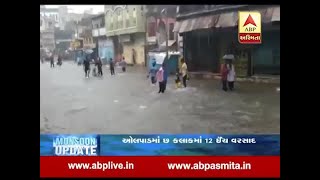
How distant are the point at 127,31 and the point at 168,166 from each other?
2.02 meters

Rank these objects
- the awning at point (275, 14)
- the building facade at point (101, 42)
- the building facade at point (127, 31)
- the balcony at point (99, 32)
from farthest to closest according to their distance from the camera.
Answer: the balcony at point (99, 32) < the building facade at point (101, 42) < the building facade at point (127, 31) < the awning at point (275, 14)

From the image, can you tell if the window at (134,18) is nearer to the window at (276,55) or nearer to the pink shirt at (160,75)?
the pink shirt at (160,75)

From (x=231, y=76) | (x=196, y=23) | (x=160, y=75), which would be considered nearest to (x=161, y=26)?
(x=196, y=23)

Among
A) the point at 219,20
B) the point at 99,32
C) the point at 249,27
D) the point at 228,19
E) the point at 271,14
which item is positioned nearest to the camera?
the point at 271,14

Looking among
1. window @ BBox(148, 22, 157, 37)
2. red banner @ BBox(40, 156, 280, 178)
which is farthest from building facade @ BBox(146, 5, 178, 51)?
red banner @ BBox(40, 156, 280, 178)

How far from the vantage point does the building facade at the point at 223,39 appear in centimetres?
609

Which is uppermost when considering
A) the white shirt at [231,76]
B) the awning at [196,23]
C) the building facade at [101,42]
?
the awning at [196,23]

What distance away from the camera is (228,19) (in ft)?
20.7

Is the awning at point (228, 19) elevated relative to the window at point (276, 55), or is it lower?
elevated

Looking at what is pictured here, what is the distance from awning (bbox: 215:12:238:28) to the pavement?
785 mm

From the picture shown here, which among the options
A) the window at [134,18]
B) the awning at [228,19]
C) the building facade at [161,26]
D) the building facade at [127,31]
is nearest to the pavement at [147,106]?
the building facade at [127,31]

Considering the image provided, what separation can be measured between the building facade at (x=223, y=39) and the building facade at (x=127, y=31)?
0.53 metres

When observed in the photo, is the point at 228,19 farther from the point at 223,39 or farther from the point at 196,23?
the point at 196,23
